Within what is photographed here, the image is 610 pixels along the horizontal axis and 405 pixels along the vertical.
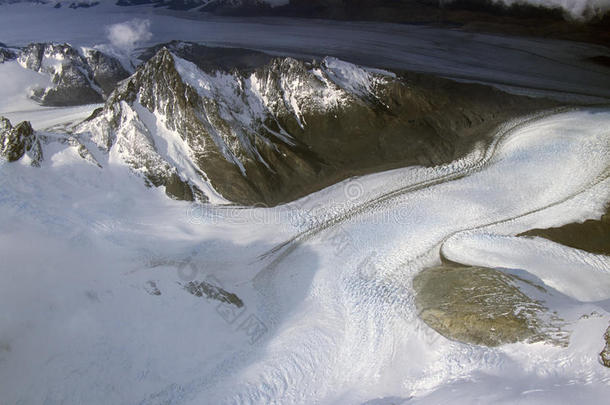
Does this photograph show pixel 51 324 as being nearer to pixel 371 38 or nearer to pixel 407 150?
pixel 407 150

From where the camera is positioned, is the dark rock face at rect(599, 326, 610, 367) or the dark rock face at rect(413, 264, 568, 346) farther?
the dark rock face at rect(413, 264, 568, 346)

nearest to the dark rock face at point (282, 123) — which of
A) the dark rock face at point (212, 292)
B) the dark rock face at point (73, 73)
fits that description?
the dark rock face at point (212, 292)

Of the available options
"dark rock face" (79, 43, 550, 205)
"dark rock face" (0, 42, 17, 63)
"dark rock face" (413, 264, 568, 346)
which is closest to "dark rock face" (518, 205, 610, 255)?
"dark rock face" (413, 264, 568, 346)

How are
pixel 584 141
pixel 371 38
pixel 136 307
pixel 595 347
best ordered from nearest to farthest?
pixel 595 347, pixel 136 307, pixel 584 141, pixel 371 38

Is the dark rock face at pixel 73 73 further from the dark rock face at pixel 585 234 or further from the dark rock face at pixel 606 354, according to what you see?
the dark rock face at pixel 606 354

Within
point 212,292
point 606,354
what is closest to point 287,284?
point 212,292

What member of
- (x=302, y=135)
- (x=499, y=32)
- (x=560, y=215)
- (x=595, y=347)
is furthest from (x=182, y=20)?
(x=595, y=347)

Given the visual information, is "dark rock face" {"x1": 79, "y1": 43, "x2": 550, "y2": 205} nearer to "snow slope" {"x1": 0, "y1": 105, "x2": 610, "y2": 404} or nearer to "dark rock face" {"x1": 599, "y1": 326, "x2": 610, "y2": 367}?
"snow slope" {"x1": 0, "y1": 105, "x2": 610, "y2": 404}

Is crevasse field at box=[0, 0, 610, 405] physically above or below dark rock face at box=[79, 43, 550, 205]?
below
